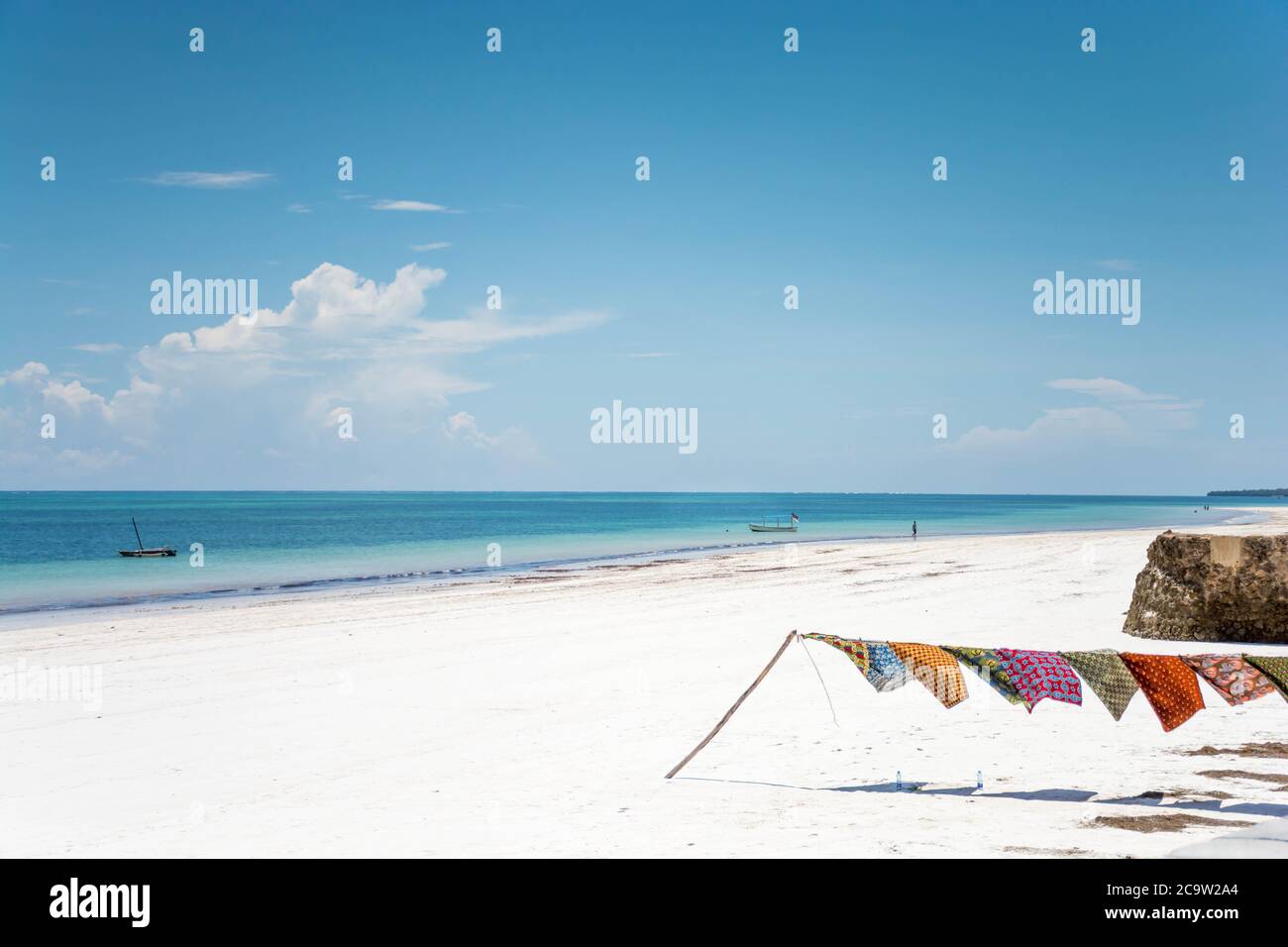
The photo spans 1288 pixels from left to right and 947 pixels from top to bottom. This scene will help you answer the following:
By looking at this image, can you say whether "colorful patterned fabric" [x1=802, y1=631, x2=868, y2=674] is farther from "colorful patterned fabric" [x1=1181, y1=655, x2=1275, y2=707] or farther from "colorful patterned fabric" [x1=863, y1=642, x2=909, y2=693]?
"colorful patterned fabric" [x1=1181, y1=655, x2=1275, y2=707]

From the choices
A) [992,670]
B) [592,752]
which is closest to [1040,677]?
[992,670]

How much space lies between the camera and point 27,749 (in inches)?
387

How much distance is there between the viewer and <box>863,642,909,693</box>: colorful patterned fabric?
8219mm

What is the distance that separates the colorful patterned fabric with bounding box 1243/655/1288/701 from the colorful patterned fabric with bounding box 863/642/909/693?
2517mm

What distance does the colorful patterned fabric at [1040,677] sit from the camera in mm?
7719

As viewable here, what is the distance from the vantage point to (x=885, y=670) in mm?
8242

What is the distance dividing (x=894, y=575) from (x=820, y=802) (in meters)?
21.7

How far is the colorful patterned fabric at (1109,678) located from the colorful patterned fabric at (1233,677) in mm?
504

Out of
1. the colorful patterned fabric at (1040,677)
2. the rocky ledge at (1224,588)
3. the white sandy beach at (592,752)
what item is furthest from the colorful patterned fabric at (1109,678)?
the rocky ledge at (1224,588)

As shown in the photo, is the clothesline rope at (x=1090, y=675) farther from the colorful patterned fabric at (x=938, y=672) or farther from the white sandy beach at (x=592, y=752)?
the white sandy beach at (x=592, y=752)

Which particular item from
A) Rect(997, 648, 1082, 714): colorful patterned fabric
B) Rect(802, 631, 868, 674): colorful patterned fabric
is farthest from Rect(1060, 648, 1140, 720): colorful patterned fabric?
Rect(802, 631, 868, 674): colorful patterned fabric

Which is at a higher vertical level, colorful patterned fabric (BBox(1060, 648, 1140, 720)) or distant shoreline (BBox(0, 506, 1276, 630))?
colorful patterned fabric (BBox(1060, 648, 1140, 720))
